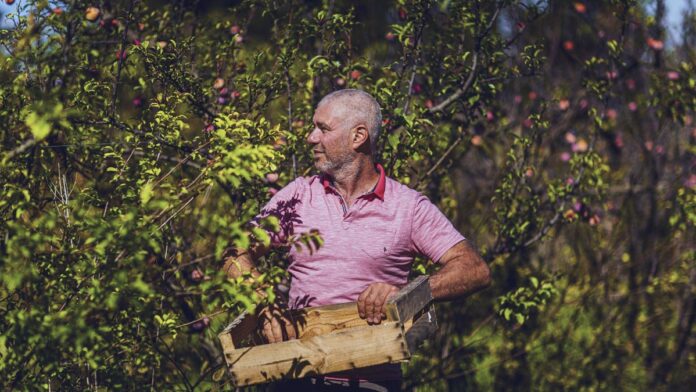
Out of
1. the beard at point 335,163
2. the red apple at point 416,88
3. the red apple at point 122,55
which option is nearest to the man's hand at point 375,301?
the beard at point 335,163

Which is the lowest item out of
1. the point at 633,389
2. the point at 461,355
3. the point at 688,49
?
the point at 633,389

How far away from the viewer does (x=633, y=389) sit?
6.01 metres

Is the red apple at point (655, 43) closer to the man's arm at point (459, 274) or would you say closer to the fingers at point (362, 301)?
the man's arm at point (459, 274)

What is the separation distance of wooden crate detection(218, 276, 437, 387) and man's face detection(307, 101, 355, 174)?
63cm

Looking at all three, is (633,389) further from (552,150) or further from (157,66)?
(157,66)

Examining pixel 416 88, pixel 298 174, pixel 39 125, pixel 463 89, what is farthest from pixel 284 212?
pixel 416 88

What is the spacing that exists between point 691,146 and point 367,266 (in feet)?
12.9

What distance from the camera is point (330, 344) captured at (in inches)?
111

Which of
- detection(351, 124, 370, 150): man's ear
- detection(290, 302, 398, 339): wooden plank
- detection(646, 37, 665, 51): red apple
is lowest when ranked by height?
detection(290, 302, 398, 339): wooden plank

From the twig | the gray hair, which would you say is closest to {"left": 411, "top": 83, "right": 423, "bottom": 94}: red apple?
the twig

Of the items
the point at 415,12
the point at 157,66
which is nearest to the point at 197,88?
the point at 157,66

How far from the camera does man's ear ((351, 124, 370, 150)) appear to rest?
3396 millimetres

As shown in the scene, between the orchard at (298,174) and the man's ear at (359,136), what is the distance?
36cm

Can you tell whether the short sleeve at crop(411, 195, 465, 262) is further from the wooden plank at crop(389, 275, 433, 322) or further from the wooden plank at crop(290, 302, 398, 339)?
the wooden plank at crop(290, 302, 398, 339)
